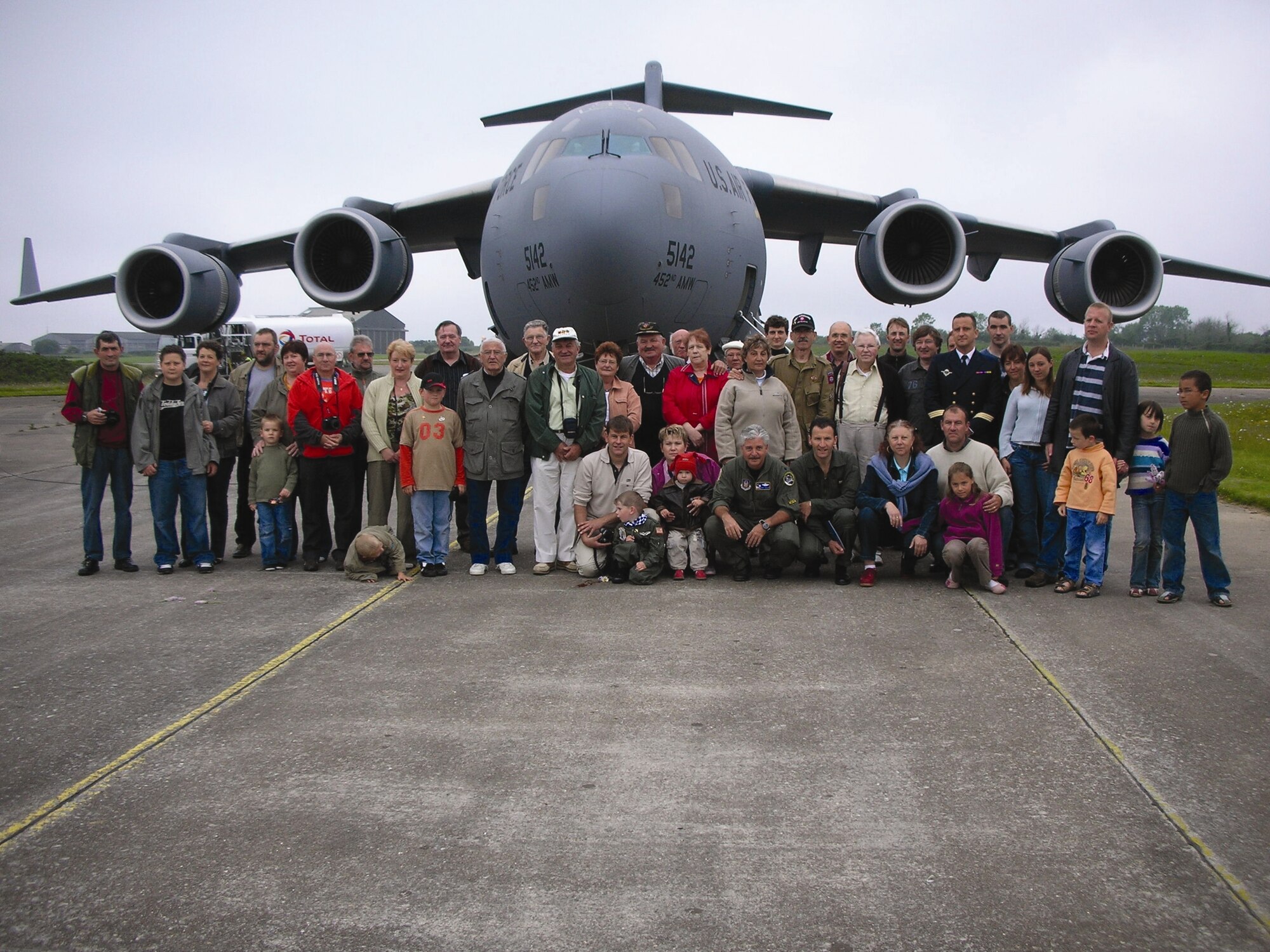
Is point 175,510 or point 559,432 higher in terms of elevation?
point 559,432

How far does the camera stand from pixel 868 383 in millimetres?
7258

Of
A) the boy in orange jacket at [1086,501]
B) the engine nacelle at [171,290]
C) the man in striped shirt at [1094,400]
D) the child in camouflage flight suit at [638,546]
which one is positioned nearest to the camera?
the boy in orange jacket at [1086,501]

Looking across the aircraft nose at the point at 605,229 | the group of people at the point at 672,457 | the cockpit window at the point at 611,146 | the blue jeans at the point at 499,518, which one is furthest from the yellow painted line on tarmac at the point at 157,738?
the cockpit window at the point at 611,146

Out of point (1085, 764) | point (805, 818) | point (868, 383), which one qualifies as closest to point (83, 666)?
point (805, 818)

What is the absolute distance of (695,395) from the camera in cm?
741

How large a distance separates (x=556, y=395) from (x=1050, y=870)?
4.83 metres

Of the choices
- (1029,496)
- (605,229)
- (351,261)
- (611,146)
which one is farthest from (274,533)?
(351,261)

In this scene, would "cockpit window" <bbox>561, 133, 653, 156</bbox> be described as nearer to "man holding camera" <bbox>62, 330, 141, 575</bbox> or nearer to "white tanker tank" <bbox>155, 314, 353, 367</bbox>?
"man holding camera" <bbox>62, 330, 141, 575</bbox>

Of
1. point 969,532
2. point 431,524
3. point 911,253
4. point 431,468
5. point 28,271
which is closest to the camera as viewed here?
point 969,532

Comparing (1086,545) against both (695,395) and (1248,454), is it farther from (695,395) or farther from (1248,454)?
(1248,454)

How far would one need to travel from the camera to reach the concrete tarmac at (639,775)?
2.62m

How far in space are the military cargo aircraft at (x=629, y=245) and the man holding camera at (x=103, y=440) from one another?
355 cm

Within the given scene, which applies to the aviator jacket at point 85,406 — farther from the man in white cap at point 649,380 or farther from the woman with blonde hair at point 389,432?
the man in white cap at point 649,380

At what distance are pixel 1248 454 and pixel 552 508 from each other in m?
11.0
